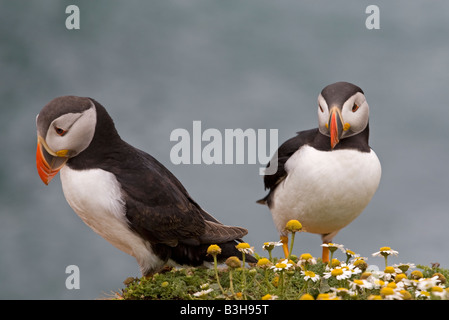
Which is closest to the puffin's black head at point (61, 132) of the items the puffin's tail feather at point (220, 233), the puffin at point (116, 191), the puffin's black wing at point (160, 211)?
the puffin at point (116, 191)

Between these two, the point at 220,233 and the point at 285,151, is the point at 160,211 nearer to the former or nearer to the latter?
the point at 220,233

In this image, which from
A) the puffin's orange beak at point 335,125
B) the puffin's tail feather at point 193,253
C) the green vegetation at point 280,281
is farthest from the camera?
the puffin's orange beak at point 335,125

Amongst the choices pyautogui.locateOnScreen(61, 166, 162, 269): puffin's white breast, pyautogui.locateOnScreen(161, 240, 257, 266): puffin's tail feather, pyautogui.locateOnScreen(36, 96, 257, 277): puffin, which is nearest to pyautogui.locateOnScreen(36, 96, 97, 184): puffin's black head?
pyautogui.locateOnScreen(36, 96, 257, 277): puffin

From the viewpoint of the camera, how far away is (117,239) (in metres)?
4.82

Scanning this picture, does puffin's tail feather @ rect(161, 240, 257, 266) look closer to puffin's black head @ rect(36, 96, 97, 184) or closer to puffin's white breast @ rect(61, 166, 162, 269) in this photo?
puffin's white breast @ rect(61, 166, 162, 269)

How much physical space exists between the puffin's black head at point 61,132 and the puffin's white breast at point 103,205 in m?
0.13

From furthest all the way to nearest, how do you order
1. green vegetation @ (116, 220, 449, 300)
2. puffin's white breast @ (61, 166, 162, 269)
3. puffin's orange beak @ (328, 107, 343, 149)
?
puffin's orange beak @ (328, 107, 343, 149)
puffin's white breast @ (61, 166, 162, 269)
green vegetation @ (116, 220, 449, 300)

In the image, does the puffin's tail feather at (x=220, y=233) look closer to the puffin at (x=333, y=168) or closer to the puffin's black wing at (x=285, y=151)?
the puffin at (x=333, y=168)

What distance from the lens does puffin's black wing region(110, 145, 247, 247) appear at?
468 centimetres

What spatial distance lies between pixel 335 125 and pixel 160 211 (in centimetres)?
161

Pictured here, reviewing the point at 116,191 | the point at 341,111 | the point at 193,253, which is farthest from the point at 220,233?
the point at 341,111

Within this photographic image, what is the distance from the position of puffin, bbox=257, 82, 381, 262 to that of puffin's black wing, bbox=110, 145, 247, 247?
0.73 m

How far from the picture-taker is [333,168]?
211 inches

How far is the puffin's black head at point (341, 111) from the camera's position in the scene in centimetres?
517
